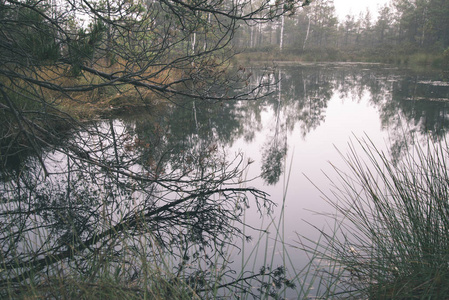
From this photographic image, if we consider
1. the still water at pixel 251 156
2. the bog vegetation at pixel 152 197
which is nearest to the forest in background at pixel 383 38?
the still water at pixel 251 156

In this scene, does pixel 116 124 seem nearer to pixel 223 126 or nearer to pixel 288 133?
pixel 223 126

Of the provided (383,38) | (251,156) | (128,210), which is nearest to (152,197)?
(128,210)

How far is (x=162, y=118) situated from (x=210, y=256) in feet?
18.6

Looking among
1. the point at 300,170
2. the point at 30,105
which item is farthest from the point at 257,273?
the point at 30,105

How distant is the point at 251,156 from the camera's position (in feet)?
17.0

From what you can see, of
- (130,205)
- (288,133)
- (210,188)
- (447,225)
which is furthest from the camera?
(288,133)

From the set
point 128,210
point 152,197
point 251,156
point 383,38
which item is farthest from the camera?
point 383,38

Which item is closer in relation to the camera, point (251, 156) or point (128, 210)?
point (128, 210)

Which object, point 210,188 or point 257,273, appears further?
point 210,188

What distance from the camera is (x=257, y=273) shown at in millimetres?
2270

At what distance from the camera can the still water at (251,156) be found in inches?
108

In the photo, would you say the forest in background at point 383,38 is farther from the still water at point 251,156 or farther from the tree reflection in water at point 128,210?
the tree reflection in water at point 128,210

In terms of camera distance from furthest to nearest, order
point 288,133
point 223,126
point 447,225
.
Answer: point 223,126, point 288,133, point 447,225

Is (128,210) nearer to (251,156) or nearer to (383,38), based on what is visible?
(251,156)
